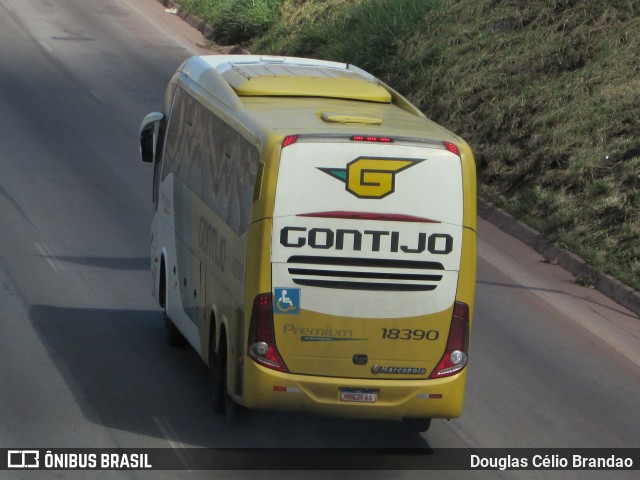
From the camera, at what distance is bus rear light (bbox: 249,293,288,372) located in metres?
11.1

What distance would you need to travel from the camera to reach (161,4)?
40.9 m

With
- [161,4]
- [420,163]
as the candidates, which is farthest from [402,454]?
[161,4]

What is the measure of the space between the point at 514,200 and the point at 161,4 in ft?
70.5

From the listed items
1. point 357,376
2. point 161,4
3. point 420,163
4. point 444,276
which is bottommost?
point 161,4

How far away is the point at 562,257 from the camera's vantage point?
19.6 meters

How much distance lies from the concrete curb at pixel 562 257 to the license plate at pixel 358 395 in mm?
7277

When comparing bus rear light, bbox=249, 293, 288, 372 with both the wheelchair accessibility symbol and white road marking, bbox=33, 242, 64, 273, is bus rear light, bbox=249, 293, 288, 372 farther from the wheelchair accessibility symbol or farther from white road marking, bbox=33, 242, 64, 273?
white road marking, bbox=33, 242, 64, 273

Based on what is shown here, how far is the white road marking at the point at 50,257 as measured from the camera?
17511 millimetres

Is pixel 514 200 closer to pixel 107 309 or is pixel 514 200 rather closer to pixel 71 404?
pixel 107 309

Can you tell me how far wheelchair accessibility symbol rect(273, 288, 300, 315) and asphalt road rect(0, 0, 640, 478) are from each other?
4.51 feet

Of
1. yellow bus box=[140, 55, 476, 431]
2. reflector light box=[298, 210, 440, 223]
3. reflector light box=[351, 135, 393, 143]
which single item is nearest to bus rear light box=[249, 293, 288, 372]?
yellow bus box=[140, 55, 476, 431]

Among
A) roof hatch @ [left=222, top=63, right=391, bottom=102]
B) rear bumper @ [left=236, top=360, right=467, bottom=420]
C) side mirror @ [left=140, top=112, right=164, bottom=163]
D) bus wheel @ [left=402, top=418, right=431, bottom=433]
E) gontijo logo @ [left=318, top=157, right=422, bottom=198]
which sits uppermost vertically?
roof hatch @ [left=222, top=63, right=391, bottom=102]

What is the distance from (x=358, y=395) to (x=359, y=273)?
3.43ft

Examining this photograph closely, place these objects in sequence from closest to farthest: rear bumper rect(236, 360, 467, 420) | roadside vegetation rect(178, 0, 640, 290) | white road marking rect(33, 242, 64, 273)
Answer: rear bumper rect(236, 360, 467, 420) → white road marking rect(33, 242, 64, 273) → roadside vegetation rect(178, 0, 640, 290)
